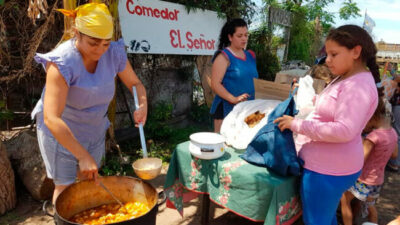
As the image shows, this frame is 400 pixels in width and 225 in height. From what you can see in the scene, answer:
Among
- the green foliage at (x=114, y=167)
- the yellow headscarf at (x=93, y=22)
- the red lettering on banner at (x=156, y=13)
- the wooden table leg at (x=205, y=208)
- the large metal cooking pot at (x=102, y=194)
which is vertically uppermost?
the red lettering on banner at (x=156, y=13)

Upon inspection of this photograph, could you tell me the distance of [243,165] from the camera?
6.50 feet

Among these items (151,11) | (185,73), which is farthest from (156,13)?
(185,73)

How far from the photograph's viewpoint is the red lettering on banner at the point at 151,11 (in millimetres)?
3975

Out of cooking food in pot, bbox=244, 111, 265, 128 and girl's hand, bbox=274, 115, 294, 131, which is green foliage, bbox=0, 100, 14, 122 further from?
girl's hand, bbox=274, 115, 294, 131

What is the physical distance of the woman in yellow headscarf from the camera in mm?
1496

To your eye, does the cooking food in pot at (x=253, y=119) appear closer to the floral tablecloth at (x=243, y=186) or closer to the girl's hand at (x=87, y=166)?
the floral tablecloth at (x=243, y=186)

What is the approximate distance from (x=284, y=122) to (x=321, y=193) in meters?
0.49

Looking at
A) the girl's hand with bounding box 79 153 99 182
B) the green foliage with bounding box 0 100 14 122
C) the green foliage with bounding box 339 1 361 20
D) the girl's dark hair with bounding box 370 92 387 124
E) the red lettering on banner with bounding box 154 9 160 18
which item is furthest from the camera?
the green foliage with bounding box 339 1 361 20

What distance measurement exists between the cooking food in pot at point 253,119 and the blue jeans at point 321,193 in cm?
53

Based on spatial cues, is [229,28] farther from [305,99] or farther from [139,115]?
[139,115]

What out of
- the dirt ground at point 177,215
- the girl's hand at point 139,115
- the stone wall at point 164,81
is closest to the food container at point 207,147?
the girl's hand at point 139,115

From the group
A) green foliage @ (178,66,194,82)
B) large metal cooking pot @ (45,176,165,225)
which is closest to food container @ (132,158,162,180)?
large metal cooking pot @ (45,176,165,225)

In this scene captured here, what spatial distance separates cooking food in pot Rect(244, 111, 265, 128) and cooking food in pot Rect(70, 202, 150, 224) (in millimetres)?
984

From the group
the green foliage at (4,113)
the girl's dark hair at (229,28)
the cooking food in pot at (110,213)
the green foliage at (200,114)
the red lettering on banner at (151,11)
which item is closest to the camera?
the cooking food in pot at (110,213)
